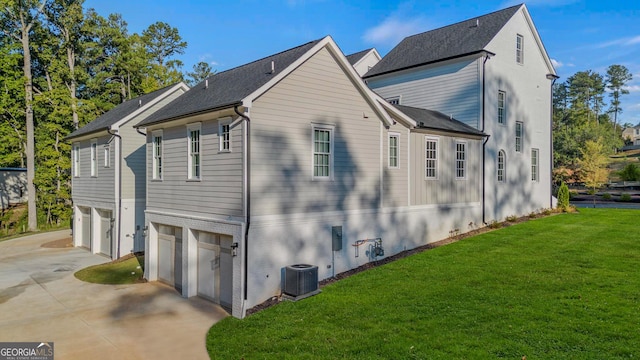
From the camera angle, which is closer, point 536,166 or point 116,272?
point 116,272

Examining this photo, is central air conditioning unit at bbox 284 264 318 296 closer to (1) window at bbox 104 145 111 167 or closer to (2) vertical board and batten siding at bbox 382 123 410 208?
(2) vertical board and batten siding at bbox 382 123 410 208

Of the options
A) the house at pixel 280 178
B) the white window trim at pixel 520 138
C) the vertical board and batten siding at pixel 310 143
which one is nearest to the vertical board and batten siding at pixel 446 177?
the house at pixel 280 178

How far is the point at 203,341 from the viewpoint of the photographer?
8.88 metres

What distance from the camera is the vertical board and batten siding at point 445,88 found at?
61.7 feet

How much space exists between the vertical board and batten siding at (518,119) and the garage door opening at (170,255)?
1330 centimetres

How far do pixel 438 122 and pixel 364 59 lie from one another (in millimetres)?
12247

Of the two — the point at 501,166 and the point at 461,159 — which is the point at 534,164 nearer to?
the point at 501,166

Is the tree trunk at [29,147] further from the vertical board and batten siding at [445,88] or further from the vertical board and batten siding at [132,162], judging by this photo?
the vertical board and batten siding at [445,88]

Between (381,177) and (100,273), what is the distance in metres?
11.2

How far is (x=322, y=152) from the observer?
39.3 feet

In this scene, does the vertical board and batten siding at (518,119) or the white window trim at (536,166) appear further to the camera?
the white window trim at (536,166)

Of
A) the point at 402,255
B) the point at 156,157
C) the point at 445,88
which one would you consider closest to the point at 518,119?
the point at 445,88

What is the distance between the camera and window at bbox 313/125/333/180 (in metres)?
11.8

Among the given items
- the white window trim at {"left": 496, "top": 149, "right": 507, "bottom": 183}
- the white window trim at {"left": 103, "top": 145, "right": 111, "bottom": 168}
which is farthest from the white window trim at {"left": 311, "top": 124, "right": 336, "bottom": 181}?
the white window trim at {"left": 103, "top": 145, "right": 111, "bottom": 168}
